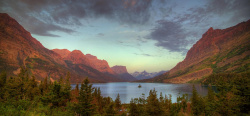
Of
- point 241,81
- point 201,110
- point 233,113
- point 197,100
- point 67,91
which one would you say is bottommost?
point 201,110

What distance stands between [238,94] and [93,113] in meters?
24.8

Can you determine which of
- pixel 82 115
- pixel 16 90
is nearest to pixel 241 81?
pixel 82 115

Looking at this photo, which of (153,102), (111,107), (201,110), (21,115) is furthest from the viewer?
(201,110)

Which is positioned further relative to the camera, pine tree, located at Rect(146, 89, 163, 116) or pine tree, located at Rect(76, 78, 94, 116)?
pine tree, located at Rect(146, 89, 163, 116)

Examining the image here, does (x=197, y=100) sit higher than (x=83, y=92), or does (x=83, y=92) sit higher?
(x=83, y=92)

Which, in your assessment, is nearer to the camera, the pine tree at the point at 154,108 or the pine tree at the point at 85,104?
the pine tree at the point at 85,104

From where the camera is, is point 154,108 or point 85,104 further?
point 154,108

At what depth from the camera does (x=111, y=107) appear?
2803cm

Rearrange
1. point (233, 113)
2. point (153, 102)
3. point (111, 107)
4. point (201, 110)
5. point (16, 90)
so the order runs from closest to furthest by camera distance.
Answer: point (233, 113), point (153, 102), point (111, 107), point (16, 90), point (201, 110)

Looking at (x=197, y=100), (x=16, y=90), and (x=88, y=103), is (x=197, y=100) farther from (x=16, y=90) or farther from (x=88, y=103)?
(x=16, y=90)

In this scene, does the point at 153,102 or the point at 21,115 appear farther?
the point at 153,102

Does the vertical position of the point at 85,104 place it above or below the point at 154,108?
above

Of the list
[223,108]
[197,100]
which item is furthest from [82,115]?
[197,100]

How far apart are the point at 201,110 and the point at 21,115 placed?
49.5 metres
